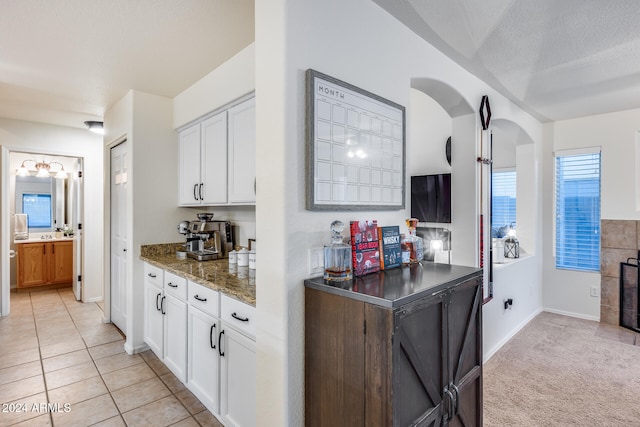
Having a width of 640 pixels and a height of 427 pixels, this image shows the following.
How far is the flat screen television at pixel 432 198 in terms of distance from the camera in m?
3.71

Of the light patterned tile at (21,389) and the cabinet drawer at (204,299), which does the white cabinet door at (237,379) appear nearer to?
the cabinet drawer at (204,299)

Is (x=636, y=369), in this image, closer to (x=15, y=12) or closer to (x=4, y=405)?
(x=4, y=405)

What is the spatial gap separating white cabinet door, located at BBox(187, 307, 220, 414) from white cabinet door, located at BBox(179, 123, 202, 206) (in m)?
1.24

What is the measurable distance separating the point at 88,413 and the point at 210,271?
1215 mm

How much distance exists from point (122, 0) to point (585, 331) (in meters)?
5.20

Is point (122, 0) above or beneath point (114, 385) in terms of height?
above

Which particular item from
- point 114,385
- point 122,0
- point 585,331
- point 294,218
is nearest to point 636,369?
point 585,331

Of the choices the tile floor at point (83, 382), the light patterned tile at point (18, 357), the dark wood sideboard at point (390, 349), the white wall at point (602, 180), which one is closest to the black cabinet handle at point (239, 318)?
the dark wood sideboard at point (390, 349)

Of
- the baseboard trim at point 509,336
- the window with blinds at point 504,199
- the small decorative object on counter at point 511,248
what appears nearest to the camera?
the baseboard trim at point 509,336

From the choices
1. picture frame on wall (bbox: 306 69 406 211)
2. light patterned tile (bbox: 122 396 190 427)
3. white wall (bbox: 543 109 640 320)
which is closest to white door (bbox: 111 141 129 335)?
light patterned tile (bbox: 122 396 190 427)

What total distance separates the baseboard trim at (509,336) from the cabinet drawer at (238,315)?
89.9 inches

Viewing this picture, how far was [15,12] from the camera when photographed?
1896 mm

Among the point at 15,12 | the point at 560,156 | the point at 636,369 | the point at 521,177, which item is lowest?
the point at 636,369

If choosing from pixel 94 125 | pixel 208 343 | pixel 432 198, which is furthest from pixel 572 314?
pixel 94 125
